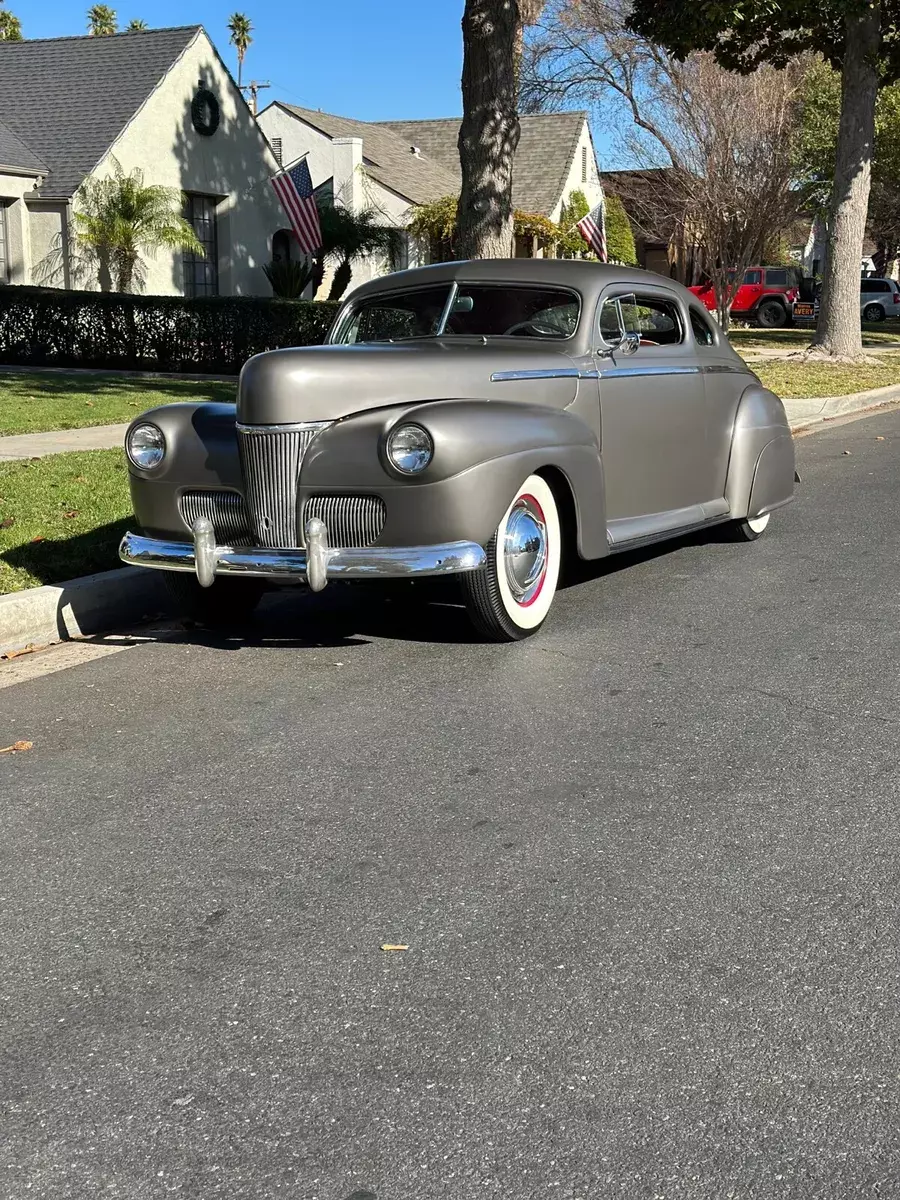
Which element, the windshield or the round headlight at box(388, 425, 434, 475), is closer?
the round headlight at box(388, 425, 434, 475)

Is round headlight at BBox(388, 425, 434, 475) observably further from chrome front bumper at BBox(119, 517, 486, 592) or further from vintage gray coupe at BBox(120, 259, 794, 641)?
chrome front bumper at BBox(119, 517, 486, 592)

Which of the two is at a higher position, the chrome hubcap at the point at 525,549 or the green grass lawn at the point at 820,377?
the green grass lawn at the point at 820,377

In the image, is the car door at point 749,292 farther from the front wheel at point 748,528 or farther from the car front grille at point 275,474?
the car front grille at point 275,474

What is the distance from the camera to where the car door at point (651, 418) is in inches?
260

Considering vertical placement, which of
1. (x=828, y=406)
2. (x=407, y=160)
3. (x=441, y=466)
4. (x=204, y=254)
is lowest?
(x=828, y=406)

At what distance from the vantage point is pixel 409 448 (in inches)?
216

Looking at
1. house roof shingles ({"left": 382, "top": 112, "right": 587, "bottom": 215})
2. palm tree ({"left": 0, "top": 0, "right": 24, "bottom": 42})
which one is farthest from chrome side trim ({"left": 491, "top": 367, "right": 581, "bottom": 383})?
palm tree ({"left": 0, "top": 0, "right": 24, "bottom": 42})

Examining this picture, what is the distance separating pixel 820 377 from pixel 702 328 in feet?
41.1

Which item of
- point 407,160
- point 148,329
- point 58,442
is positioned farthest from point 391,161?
point 58,442

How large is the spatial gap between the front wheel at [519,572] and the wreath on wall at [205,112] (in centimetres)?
2202

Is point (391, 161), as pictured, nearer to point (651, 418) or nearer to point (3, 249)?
point (3, 249)

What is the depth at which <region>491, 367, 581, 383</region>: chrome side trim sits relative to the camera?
6117 millimetres

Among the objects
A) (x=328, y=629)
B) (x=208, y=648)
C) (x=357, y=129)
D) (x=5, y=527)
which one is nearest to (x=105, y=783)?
(x=208, y=648)

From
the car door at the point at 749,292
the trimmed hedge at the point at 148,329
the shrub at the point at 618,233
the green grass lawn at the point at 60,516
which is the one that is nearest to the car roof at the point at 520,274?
the green grass lawn at the point at 60,516
